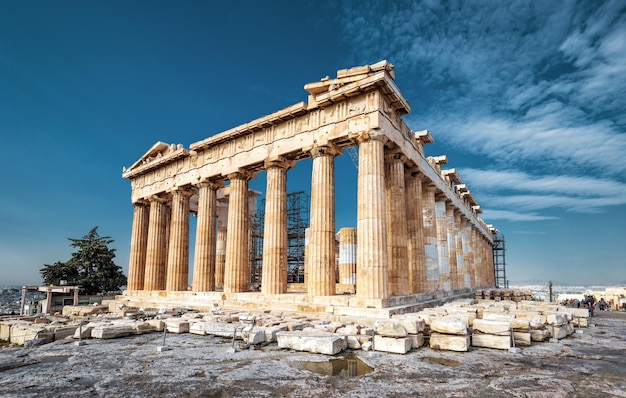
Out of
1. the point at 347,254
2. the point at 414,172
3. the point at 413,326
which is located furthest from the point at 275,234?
the point at 413,326

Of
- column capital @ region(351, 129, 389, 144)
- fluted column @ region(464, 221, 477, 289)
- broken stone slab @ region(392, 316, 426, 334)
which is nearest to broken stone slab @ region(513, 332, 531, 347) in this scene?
broken stone slab @ region(392, 316, 426, 334)

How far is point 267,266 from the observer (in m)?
18.3

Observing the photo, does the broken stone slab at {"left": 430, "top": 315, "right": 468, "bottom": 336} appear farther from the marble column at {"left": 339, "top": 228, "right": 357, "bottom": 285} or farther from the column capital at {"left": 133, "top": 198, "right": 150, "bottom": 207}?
the column capital at {"left": 133, "top": 198, "right": 150, "bottom": 207}

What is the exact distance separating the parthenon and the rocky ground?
613cm

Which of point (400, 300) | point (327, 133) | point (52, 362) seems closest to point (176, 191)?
point (327, 133)

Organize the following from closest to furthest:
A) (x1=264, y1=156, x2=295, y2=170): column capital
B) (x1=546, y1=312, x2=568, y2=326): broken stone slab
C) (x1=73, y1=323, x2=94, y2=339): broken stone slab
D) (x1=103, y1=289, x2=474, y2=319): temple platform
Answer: (x1=73, y1=323, x2=94, y2=339): broken stone slab, (x1=546, y1=312, x2=568, y2=326): broken stone slab, (x1=103, y1=289, x2=474, y2=319): temple platform, (x1=264, y1=156, x2=295, y2=170): column capital

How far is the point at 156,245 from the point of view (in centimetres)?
2684

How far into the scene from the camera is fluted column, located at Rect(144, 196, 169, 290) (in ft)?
86.2

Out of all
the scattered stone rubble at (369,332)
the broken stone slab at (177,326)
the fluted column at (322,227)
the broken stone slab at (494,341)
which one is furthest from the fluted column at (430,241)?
the broken stone slab at (177,326)

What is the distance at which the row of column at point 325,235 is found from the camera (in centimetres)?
1525

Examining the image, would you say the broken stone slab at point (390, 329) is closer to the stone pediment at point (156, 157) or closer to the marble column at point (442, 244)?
the marble column at point (442, 244)

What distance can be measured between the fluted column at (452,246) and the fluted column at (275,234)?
41.2 feet

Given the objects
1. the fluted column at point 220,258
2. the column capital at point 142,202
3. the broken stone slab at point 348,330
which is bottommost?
the broken stone slab at point 348,330

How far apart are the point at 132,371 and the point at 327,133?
495 inches
